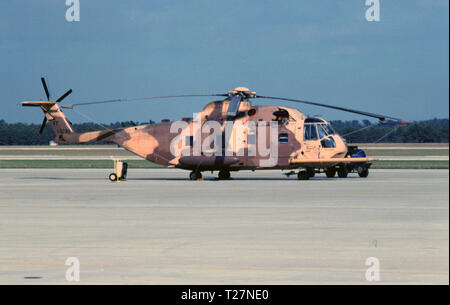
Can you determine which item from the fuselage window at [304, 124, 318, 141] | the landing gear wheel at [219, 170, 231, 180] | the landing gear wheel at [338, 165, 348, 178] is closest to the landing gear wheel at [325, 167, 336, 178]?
the landing gear wheel at [338, 165, 348, 178]

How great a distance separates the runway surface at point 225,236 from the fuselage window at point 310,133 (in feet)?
31.1

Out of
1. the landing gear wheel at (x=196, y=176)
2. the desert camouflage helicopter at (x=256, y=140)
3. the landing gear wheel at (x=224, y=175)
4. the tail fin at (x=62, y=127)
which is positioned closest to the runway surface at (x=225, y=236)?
the desert camouflage helicopter at (x=256, y=140)

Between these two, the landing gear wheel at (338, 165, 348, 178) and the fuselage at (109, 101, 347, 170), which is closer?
the fuselage at (109, 101, 347, 170)

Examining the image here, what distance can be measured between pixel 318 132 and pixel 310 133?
0.44 metres

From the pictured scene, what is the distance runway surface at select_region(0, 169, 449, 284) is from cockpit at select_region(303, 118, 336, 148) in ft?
30.7

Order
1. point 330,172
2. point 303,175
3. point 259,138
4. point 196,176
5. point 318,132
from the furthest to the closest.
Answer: point 330,172 → point 196,176 → point 303,175 → point 318,132 → point 259,138

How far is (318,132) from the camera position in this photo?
4138 centimetres

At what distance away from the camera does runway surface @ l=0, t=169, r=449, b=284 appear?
41.8 feet

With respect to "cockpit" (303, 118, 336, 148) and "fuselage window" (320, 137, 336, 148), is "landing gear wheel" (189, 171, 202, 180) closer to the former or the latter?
"cockpit" (303, 118, 336, 148)

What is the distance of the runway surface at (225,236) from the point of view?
12.7m

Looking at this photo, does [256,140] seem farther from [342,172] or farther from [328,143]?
[342,172]

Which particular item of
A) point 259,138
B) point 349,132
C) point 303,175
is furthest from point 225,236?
point 349,132
